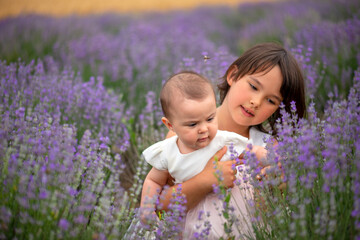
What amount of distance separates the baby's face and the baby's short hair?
3 centimetres

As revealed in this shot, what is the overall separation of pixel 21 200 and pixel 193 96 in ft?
3.30

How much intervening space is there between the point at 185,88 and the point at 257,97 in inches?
22.5

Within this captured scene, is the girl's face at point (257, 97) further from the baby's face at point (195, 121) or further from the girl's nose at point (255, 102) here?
the baby's face at point (195, 121)

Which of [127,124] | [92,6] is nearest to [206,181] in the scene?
[127,124]

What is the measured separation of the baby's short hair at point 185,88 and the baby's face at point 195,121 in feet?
0.11

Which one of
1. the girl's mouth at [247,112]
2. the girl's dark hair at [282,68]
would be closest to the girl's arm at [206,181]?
the girl's mouth at [247,112]

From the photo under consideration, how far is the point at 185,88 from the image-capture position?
1.91 metres

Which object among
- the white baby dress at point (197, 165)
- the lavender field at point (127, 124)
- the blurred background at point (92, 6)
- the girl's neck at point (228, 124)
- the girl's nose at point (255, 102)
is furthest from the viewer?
the blurred background at point (92, 6)

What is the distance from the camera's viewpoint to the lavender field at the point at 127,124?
150 cm

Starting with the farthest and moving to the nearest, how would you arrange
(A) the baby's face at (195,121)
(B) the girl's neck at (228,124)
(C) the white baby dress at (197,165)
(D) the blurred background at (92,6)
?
(D) the blurred background at (92,6) < (B) the girl's neck at (228,124) < (C) the white baby dress at (197,165) < (A) the baby's face at (195,121)

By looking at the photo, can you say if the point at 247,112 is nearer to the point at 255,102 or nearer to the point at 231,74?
the point at 255,102

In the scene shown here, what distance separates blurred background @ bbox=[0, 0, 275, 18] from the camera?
21.8ft

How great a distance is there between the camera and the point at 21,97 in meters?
2.58

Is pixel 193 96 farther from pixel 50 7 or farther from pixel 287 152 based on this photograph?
pixel 50 7
